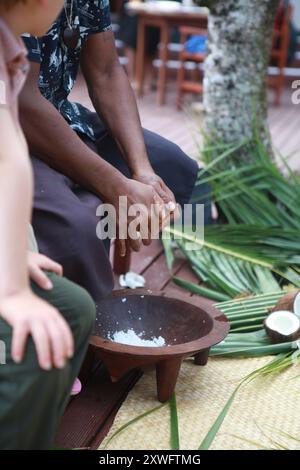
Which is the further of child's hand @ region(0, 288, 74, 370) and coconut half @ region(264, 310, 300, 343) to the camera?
coconut half @ region(264, 310, 300, 343)

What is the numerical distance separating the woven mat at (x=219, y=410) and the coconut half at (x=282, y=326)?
79 mm

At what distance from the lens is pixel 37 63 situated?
1745 millimetres

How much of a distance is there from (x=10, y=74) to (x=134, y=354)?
0.81m

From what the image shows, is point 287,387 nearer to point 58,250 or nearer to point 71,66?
point 58,250

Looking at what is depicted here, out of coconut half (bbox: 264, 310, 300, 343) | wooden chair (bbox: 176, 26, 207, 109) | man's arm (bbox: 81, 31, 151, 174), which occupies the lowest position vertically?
wooden chair (bbox: 176, 26, 207, 109)

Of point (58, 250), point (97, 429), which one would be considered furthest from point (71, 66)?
point (97, 429)

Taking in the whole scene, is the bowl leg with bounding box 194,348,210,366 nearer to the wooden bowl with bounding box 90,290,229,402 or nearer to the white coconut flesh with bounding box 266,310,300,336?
the wooden bowl with bounding box 90,290,229,402

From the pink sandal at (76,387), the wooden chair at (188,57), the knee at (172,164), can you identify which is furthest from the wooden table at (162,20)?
the pink sandal at (76,387)

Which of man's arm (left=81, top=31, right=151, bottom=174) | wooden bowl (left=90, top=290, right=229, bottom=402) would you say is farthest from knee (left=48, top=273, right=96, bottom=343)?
man's arm (left=81, top=31, right=151, bottom=174)

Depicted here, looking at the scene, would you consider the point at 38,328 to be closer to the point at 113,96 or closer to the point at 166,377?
the point at 166,377

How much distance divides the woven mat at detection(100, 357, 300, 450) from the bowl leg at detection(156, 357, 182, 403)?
0.10ft

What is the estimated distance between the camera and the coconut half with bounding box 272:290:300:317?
2.17 m

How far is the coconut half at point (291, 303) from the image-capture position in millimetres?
2174

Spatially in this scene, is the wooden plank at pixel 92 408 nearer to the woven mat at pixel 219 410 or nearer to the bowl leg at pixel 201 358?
the woven mat at pixel 219 410
